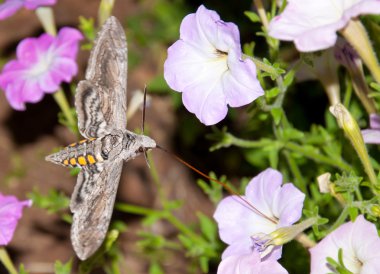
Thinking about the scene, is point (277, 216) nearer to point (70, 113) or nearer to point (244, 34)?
point (70, 113)

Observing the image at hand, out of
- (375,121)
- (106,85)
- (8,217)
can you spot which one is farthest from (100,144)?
(375,121)

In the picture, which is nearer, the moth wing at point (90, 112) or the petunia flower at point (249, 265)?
the petunia flower at point (249, 265)

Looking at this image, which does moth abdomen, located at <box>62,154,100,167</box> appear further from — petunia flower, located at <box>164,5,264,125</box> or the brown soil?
the brown soil

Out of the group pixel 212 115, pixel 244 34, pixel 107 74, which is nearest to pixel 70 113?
pixel 107 74

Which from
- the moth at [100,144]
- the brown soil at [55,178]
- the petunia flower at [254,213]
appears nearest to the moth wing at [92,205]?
the moth at [100,144]

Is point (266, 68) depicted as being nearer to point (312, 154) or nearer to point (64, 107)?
point (312, 154)

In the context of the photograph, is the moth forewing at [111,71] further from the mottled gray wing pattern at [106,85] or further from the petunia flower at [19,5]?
the petunia flower at [19,5]
